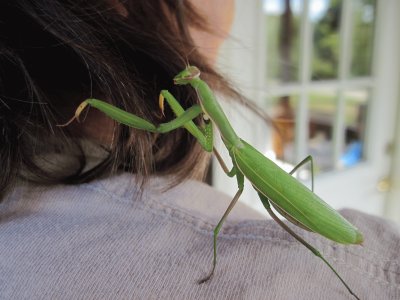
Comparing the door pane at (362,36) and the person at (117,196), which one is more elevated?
the person at (117,196)

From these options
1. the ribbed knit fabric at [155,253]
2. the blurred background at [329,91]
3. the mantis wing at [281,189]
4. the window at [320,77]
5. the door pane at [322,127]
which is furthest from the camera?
the door pane at [322,127]

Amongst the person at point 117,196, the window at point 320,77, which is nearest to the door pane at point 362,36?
the window at point 320,77

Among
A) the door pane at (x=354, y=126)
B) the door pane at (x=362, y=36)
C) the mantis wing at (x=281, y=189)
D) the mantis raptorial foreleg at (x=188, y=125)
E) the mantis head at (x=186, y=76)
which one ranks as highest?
the mantis head at (x=186, y=76)

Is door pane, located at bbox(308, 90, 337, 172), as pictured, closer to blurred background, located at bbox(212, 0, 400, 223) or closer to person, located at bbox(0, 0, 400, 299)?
blurred background, located at bbox(212, 0, 400, 223)

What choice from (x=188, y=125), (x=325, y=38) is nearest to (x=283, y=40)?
(x=325, y=38)

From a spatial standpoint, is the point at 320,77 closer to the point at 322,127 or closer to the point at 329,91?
the point at 329,91

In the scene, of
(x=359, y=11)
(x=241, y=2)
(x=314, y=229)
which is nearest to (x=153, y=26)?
(x=314, y=229)

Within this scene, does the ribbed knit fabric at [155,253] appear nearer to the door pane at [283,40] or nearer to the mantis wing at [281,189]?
the mantis wing at [281,189]
